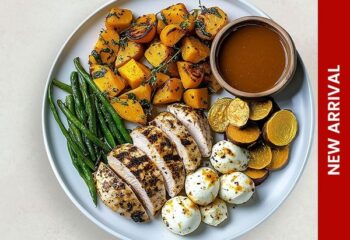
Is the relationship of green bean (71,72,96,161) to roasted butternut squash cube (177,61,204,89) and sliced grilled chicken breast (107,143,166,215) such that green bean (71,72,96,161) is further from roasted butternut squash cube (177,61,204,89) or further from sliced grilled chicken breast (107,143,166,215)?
roasted butternut squash cube (177,61,204,89)

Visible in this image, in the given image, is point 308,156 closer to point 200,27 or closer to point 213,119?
point 213,119

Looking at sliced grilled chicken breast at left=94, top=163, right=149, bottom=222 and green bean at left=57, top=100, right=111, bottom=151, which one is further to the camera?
green bean at left=57, top=100, right=111, bottom=151

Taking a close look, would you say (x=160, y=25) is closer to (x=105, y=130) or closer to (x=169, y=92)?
(x=169, y=92)

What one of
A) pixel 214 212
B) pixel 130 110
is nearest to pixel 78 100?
pixel 130 110

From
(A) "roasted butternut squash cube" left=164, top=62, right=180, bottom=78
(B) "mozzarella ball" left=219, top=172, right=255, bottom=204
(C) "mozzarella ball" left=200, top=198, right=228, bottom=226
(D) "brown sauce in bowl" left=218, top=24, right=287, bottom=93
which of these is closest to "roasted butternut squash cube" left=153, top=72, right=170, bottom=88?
(A) "roasted butternut squash cube" left=164, top=62, right=180, bottom=78

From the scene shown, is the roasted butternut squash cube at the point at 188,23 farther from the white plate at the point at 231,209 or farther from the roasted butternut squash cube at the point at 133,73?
the roasted butternut squash cube at the point at 133,73
